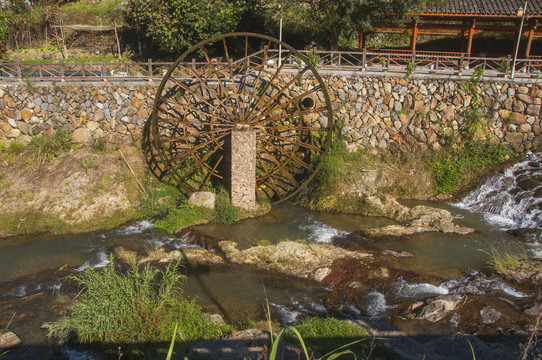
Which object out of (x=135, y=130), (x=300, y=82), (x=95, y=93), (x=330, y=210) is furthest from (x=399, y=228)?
(x=95, y=93)

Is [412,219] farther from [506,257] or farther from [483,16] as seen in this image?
[483,16]

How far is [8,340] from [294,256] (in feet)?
20.3

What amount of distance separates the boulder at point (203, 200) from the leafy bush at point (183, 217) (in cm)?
13

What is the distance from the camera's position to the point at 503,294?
9148mm

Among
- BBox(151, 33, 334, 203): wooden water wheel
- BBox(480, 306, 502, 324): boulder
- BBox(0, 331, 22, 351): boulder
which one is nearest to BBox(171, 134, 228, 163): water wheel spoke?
BBox(151, 33, 334, 203): wooden water wheel

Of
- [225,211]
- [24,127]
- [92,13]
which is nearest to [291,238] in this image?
[225,211]

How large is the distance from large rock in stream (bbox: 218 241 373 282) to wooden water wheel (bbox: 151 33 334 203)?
3.00 meters

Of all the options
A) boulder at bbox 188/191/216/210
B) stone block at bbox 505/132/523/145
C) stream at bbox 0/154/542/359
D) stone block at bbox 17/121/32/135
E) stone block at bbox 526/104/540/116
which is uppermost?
stone block at bbox 526/104/540/116

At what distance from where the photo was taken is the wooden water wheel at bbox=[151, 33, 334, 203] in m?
13.7

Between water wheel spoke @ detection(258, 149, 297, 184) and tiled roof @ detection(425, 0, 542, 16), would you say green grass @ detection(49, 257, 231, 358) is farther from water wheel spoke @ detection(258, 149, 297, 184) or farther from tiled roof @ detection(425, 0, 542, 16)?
tiled roof @ detection(425, 0, 542, 16)

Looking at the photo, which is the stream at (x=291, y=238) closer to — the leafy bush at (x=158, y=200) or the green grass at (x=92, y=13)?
the leafy bush at (x=158, y=200)

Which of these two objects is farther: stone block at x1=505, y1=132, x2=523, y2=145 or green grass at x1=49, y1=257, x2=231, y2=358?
stone block at x1=505, y1=132, x2=523, y2=145

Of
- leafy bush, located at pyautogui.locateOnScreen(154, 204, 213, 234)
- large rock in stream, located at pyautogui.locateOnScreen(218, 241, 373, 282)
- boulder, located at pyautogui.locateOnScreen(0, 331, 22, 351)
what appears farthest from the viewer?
leafy bush, located at pyautogui.locateOnScreen(154, 204, 213, 234)

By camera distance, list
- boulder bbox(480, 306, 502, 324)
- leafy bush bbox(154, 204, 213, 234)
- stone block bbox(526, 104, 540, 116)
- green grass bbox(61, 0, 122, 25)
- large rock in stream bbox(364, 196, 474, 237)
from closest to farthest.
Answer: boulder bbox(480, 306, 502, 324) < large rock in stream bbox(364, 196, 474, 237) < leafy bush bbox(154, 204, 213, 234) < stone block bbox(526, 104, 540, 116) < green grass bbox(61, 0, 122, 25)
